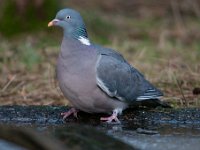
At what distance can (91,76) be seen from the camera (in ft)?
16.4

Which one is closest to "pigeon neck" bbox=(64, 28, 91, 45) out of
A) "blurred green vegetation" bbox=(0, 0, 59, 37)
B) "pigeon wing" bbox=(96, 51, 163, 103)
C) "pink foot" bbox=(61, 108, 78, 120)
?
"pigeon wing" bbox=(96, 51, 163, 103)

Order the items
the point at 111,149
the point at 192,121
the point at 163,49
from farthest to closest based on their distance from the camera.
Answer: the point at 163,49 < the point at 192,121 < the point at 111,149

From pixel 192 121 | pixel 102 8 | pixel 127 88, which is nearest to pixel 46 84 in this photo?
pixel 127 88

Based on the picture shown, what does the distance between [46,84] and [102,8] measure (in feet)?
15.0

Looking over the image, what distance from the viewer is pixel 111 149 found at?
3902 mm

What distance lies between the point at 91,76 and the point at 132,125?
45cm

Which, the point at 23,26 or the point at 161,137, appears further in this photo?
the point at 23,26

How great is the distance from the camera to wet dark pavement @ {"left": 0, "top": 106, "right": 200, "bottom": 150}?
14.0 feet

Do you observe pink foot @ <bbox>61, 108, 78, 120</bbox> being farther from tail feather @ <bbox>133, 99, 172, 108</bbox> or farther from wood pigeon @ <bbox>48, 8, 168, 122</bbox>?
tail feather @ <bbox>133, 99, 172, 108</bbox>

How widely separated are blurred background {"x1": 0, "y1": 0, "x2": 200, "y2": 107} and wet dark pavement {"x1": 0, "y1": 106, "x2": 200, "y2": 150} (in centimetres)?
95

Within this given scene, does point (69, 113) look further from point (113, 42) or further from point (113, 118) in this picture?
point (113, 42)

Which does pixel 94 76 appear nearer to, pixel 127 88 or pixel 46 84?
pixel 127 88

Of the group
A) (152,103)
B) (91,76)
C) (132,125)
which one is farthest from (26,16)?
(132,125)

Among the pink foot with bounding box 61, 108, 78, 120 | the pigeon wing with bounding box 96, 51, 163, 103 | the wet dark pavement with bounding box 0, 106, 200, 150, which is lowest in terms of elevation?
the wet dark pavement with bounding box 0, 106, 200, 150
